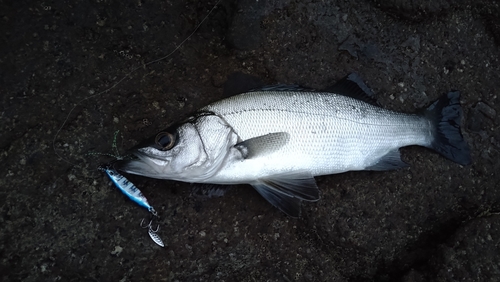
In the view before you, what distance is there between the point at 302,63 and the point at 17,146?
6.50ft

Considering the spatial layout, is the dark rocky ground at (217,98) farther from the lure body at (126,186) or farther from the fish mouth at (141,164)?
the fish mouth at (141,164)

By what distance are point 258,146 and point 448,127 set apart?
150cm

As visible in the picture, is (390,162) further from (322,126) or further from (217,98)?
(217,98)

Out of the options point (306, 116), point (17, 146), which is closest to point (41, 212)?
point (17, 146)

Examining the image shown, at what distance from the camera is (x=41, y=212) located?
7.64 feet

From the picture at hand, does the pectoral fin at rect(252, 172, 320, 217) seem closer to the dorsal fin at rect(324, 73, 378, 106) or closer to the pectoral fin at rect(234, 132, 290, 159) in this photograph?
the pectoral fin at rect(234, 132, 290, 159)

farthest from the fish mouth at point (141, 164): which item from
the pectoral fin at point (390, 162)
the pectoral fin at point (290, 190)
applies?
the pectoral fin at point (390, 162)

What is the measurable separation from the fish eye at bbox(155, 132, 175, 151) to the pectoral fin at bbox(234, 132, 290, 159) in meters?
0.40

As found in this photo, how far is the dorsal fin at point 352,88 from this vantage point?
8.92ft

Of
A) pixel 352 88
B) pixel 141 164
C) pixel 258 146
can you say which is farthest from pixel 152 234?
pixel 352 88

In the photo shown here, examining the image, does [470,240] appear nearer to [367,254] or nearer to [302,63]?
[367,254]

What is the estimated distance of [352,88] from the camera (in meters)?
2.73

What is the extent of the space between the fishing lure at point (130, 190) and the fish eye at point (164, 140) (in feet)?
1.20

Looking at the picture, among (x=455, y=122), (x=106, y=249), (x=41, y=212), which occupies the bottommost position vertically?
(x=106, y=249)
